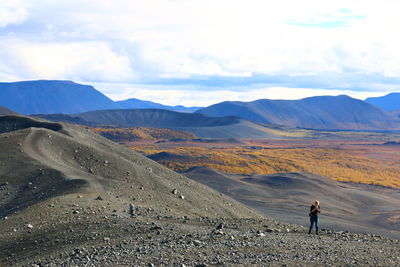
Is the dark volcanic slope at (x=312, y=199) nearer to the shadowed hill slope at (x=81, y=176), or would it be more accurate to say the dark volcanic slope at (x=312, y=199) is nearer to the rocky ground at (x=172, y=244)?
the shadowed hill slope at (x=81, y=176)

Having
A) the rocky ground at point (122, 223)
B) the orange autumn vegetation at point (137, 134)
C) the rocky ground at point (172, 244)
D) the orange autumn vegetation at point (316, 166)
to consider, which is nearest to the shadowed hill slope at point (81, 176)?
the rocky ground at point (122, 223)

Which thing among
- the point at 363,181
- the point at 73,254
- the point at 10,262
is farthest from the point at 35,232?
the point at 363,181

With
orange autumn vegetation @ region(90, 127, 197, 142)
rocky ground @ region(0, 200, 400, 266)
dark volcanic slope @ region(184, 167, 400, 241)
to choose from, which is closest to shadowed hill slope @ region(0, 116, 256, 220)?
rocky ground @ region(0, 200, 400, 266)

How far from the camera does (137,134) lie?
14738 cm

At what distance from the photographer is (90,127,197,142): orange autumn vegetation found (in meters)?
140

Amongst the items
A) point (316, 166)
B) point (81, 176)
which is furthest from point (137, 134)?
point (81, 176)

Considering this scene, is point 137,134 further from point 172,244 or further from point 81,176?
point 172,244

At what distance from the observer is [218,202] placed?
31.0 m

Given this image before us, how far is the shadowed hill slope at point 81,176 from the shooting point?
25.1 meters

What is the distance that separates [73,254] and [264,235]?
20.7 ft

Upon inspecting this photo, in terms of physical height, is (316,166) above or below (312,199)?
above

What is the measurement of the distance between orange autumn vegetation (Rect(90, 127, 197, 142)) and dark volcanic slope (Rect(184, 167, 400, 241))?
83797mm

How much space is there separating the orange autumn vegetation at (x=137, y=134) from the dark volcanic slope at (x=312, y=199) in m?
83.8

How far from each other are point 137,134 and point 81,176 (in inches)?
4759
